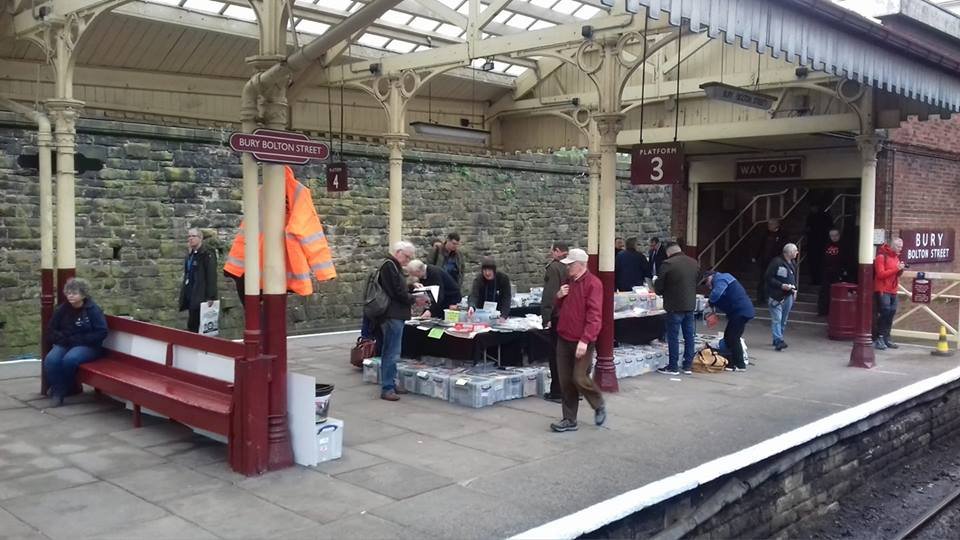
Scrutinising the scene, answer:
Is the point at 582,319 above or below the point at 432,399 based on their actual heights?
above

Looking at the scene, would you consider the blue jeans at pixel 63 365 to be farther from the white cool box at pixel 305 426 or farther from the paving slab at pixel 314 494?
the paving slab at pixel 314 494

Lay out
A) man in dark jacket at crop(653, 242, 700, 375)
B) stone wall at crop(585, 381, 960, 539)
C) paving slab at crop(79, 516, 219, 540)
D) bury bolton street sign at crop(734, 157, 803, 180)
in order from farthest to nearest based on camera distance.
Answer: bury bolton street sign at crop(734, 157, 803, 180)
man in dark jacket at crop(653, 242, 700, 375)
stone wall at crop(585, 381, 960, 539)
paving slab at crop(79, 516, 219, 540)

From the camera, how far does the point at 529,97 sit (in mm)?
14555

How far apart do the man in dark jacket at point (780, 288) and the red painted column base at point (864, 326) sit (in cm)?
122

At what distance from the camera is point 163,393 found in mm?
6766

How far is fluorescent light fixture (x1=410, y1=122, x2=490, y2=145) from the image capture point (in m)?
11.2

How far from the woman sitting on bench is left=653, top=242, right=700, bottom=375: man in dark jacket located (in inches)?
255

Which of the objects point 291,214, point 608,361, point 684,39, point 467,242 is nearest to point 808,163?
point 684,39

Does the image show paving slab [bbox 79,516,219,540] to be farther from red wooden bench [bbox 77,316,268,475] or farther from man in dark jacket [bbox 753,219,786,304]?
man in dark jacket [bbox 753,219,786,304]

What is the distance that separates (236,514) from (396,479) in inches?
48.0

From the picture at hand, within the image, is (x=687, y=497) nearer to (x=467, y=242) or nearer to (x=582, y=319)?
(x=582, y=319)

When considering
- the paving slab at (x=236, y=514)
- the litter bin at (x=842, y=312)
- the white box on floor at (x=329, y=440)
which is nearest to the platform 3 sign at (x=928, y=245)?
the litter bin at (x=842, y=312)

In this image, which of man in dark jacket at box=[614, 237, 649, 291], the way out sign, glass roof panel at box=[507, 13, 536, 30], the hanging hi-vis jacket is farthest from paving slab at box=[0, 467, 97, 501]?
man in dark jacket at box=[614, 237, 649, 291]

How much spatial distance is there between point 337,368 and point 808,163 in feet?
31.8
